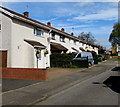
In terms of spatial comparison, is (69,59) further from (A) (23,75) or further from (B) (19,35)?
(A) (23,75)

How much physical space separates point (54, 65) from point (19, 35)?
7675 millimetres

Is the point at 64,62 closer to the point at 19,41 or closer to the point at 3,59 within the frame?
the point at 19,41

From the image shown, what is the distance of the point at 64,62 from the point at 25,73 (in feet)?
32.1

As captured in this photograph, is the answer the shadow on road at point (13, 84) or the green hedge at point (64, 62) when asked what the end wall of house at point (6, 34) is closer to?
the shadow on road at point (13, 84)

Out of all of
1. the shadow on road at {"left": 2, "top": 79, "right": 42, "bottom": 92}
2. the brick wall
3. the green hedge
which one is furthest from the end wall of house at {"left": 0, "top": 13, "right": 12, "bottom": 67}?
the green hedge

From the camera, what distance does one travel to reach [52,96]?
27.2ft

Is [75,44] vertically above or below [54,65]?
above

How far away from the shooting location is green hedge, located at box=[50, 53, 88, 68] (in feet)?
72.5

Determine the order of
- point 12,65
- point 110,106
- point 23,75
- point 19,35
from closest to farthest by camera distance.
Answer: point 110,106 < point 23,75 < point 12,65 < point 19,35

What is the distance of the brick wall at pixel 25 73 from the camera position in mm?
12531

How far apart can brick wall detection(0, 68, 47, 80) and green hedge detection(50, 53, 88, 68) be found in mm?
9568

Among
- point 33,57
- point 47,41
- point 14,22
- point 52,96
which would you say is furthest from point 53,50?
point 52,96

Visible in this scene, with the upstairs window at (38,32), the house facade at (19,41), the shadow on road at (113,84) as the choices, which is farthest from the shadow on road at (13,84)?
the upstairs window at (38,32)

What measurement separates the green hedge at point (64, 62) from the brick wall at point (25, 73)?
31.4 feet
